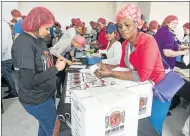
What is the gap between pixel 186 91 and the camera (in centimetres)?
202

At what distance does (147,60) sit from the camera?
3.05 feet

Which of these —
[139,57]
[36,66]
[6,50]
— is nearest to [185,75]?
[139,57]

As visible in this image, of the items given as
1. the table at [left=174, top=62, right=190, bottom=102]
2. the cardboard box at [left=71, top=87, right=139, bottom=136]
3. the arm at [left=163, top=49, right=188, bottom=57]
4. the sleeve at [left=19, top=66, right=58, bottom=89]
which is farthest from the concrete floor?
the cardboard box at [left=71, top=87, right=139, bottom=136]

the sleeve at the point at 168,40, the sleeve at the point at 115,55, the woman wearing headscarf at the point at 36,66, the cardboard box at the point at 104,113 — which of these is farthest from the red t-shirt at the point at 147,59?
the sleeve at the point at 115,55

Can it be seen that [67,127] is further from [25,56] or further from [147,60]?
[147,60]

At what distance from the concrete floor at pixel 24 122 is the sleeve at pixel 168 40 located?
2.91 ft

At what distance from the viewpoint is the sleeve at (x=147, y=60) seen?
933mm

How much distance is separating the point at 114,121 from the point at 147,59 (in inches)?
14.6

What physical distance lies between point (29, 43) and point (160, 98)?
735 millimetres

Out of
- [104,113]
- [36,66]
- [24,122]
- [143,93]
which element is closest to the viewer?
[104,113]

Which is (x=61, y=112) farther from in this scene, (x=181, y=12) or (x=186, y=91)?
(x=181, y=12)

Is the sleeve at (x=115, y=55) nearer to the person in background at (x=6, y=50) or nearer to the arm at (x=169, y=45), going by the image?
the arm at (x=169, y=45)

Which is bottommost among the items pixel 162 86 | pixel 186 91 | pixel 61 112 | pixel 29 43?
pixel 186 91

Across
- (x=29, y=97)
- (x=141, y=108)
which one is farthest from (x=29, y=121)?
(x=141, y=108)
